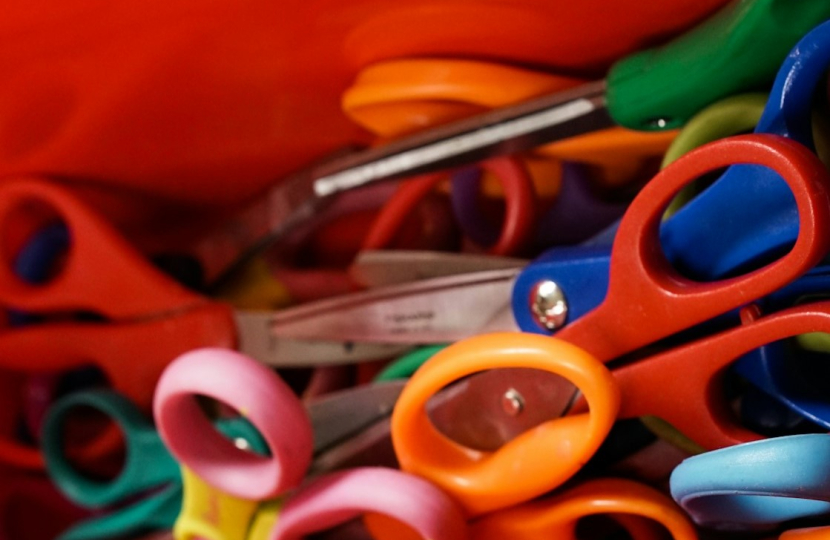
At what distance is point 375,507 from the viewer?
39cm

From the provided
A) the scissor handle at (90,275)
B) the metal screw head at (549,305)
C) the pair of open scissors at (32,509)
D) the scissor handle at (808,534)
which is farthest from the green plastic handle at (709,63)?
the pair of open scissors at (32,509)

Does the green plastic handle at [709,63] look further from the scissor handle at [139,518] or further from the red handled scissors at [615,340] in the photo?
the scissor handle at [139,518]

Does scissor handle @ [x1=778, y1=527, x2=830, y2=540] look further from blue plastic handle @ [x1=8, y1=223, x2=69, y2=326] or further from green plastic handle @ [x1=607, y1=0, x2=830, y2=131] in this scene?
blue plastic handle @ [x1=8, y1=223, x2=69, y2=326]

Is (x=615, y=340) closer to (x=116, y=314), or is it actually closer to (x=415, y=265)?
(x=415, y=265)

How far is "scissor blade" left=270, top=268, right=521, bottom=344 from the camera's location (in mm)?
455

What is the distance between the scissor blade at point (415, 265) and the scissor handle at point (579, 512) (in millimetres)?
137

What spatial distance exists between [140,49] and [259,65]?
0.24 feet

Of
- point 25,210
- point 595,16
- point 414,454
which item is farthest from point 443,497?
point 25,210

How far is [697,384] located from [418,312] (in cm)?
18

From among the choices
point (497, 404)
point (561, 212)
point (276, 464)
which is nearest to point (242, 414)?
point (276, 464)

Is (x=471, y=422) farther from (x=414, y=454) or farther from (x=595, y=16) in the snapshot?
(x=595, y=16)

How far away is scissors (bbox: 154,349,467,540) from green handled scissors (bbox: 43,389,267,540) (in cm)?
10

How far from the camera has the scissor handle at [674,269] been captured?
0.30m

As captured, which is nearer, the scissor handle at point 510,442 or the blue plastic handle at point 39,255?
the scissor handle at point 510,442
